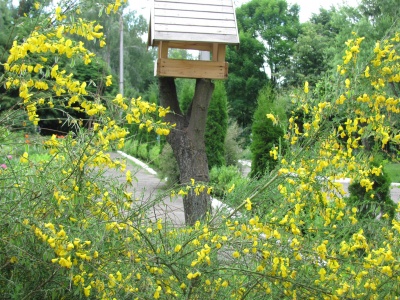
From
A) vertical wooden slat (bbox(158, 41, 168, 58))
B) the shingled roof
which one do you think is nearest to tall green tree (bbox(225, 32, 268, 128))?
the shingled roof

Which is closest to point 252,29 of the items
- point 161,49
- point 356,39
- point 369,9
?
point 369,9

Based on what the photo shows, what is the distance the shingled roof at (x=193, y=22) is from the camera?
5250mm

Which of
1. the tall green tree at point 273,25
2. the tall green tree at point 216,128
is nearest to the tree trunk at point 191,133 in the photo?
the tall green tree at point 216,128

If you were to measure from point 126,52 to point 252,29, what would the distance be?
915 centimetres

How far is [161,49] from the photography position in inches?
212

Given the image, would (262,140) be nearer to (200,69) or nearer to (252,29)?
(200,69)

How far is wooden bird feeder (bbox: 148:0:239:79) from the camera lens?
206 inches

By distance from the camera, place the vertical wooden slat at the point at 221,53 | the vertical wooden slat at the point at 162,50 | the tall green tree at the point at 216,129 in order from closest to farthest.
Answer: the vertical wooden slat at the point at 162,50 < the vertical wooden slat at the point at 221,53 < the tall green tree at the point at 216,129

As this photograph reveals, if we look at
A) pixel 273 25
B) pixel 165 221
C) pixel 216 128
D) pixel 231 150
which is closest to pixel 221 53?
pixel 165 221

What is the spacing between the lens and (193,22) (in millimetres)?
5383

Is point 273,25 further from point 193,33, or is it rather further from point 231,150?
point 193,33

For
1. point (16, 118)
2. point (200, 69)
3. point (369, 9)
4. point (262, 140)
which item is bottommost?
point (262, 140)

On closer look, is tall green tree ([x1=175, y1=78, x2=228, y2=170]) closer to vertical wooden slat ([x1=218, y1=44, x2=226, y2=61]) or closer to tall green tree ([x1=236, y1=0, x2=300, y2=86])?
vertical wooden slat ([x1=218, y1=44, x2=226, y2=61])

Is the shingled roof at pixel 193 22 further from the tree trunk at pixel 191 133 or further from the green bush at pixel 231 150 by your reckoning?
the green bush at pixel 231 150
